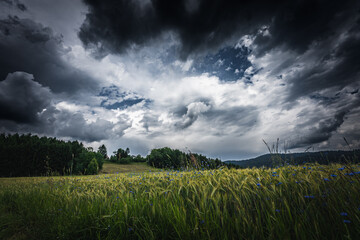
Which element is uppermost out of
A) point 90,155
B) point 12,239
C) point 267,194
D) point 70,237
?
point 90,155

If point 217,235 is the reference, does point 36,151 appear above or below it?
above

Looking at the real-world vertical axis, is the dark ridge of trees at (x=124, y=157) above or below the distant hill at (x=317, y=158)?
above

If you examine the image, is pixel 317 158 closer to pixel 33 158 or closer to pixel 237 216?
pixel 237 216

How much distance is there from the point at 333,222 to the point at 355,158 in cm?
325

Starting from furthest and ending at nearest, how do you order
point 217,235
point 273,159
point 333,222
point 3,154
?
1. point 3,154
2. point 273,159
3. point 217,235
4. point 333,222

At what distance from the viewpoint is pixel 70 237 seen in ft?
8.64

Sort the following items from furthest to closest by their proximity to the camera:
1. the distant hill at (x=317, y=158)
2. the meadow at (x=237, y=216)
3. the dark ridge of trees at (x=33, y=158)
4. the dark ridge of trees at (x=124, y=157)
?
the dark ridge of trees at (x=124, y=157)
the dark ridge of trees at (x=33, y=158)
the distant hill at (x=317, y=158)
the meadow at (x=237, y=216)

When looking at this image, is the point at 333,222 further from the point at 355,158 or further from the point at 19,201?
the point at 19,201

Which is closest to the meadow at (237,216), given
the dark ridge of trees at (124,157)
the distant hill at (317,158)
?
the distant hill at (317,158)

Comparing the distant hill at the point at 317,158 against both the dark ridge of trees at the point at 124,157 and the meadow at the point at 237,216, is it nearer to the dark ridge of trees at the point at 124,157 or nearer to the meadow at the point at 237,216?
the meadow at the point at 237,216

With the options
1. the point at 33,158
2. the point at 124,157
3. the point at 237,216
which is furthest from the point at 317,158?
the point at 124,157

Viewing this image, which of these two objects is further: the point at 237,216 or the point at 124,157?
the point at 124,157

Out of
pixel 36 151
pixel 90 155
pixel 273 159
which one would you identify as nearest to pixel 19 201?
pixel 273 159

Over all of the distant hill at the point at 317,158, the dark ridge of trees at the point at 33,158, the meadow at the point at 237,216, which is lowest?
the meadow at the point at 237,216
